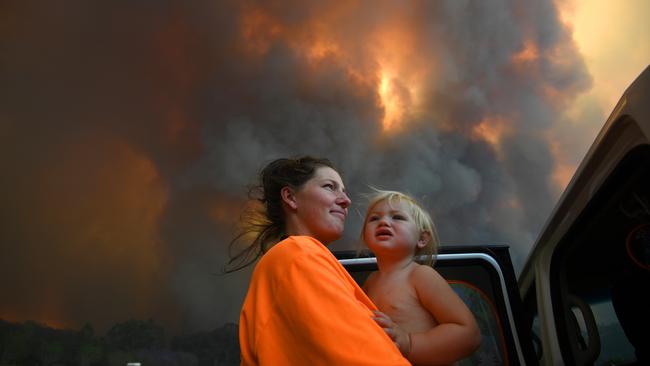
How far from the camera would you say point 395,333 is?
→ 1.47 metres

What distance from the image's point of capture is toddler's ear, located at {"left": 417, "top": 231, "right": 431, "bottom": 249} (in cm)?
201

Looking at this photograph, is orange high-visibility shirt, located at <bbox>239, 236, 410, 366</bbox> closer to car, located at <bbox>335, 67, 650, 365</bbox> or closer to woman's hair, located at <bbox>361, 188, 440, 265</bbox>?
woman's hair, located at <bbox>361, 188, 440, 265</bbox>

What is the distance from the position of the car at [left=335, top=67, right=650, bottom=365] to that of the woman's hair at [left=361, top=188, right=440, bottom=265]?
0.83ft

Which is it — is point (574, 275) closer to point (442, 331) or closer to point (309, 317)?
point (442, 331)

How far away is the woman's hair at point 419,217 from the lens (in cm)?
199

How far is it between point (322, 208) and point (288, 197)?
16cm

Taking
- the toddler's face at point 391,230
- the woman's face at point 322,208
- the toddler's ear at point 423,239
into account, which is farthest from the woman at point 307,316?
the toddler's ear at point 423,239

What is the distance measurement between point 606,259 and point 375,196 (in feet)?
4.92

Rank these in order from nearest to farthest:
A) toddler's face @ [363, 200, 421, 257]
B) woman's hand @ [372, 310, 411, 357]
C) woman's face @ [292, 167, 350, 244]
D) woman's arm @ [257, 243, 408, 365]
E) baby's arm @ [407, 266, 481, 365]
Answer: woman's arm @ [257, 243, 408, 365] < woman's hand @ [372, 310, 411, 357] < baby's arm @ [407, 266, 481, 365] < woman's face @ [292, 167, 350, 244] < toddler's face @ [363, 200, 421, 257]

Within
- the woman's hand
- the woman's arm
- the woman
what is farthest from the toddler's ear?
the woman's arm

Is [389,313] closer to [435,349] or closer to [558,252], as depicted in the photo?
[435,349]

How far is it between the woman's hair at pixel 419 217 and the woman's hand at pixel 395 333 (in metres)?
0.52

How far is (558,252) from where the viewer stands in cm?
235

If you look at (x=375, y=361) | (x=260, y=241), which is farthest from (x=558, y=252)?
(x=375, y=361)
